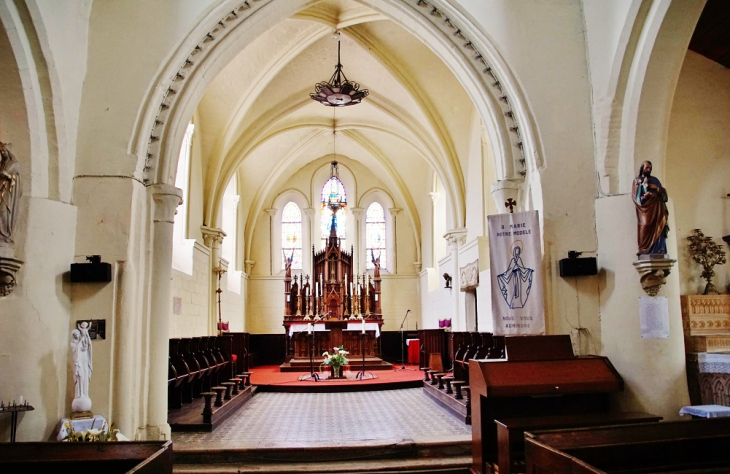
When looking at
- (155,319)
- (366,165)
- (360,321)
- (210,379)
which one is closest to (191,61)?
(155,319)

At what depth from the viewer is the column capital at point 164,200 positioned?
6875 millimetres

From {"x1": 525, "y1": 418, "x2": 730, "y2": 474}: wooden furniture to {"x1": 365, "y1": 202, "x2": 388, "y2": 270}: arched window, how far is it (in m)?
15.4

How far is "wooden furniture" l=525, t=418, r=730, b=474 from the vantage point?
336cm

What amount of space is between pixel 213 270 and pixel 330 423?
22.8 ft

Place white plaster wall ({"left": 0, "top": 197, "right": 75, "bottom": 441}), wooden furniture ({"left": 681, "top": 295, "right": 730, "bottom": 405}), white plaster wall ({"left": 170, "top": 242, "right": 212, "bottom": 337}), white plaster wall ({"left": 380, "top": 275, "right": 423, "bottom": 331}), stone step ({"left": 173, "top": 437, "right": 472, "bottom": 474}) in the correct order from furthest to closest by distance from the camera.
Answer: white plaster wall ({"left": 380, "top": 275, "right": 423, "bottom": 331})
white plaster wall ({"left": 170, "top": 242, "right": 212, "bottom": 337})
wooden furniture ({"left": 681, "top": 295, "right": 730, "bottom": 405})
stone step ({"left": 173, "top": 437, "right": 472, "bottom": 474})
white plaster wall ({"left": 0, "top": 197, "right": 75, "bottom": 441})

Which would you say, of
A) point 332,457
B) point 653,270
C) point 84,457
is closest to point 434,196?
point 653,270

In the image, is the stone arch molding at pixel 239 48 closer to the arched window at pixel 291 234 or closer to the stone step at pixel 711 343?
the stone step at pixel 711 343

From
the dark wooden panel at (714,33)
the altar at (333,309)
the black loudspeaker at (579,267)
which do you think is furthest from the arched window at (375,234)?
the black loudspeaker at (579,267)

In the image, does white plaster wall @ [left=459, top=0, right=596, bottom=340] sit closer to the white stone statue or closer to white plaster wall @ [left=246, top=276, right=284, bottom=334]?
the white stone statue

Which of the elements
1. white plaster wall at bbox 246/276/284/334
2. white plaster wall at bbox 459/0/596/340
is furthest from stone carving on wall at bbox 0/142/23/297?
white plaster wall at bbox 246/276/284/334

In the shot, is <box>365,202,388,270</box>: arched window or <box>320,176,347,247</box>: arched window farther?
<box>365,202,388,270</box>: arched window

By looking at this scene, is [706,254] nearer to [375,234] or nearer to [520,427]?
[520,427]

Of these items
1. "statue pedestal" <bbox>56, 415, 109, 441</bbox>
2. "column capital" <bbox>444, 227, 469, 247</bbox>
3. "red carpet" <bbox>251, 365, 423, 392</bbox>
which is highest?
"column capital" <bbox>444, 227, 469, 247</bbox>

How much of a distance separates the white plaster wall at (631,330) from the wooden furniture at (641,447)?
2.30m
